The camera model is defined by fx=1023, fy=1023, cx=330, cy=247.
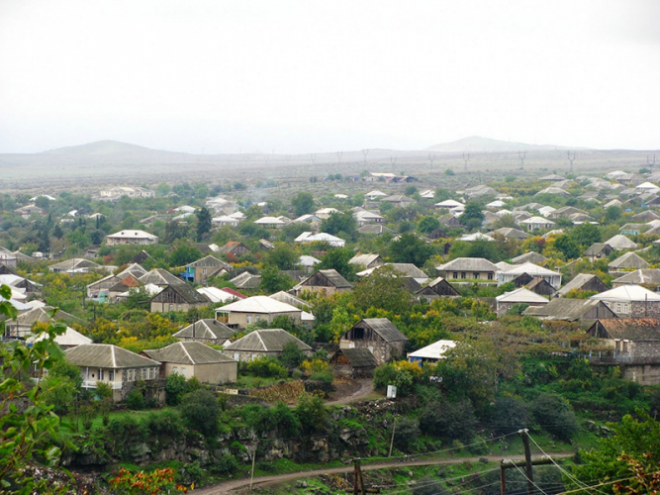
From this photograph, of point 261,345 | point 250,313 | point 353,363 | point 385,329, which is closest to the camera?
point 261,345

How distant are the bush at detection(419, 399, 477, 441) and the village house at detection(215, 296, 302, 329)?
32.9ft

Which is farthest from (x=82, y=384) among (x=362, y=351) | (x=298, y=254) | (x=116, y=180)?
(x=116, y=180)

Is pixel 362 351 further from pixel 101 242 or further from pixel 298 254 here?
pixel 101 242

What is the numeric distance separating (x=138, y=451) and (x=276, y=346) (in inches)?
411

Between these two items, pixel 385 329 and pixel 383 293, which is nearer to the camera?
pixel 385 329

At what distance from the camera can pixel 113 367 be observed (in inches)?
1173

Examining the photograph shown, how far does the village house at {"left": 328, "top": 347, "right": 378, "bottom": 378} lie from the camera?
37.0 m

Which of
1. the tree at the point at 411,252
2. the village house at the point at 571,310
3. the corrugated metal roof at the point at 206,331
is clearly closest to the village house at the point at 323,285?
the village house at the point at 571,310

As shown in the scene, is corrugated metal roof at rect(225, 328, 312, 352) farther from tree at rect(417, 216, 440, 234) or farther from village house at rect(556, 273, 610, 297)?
tree at rect(417, 216, 440, 234)

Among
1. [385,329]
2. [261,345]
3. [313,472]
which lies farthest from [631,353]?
[313,472]

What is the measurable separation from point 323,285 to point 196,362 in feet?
60.7

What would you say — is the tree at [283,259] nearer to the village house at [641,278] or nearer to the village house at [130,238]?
the village house at [641,278]

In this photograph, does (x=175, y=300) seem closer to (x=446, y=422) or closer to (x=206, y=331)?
(x=206, y=331)

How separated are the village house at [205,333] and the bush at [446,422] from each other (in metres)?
8.68
